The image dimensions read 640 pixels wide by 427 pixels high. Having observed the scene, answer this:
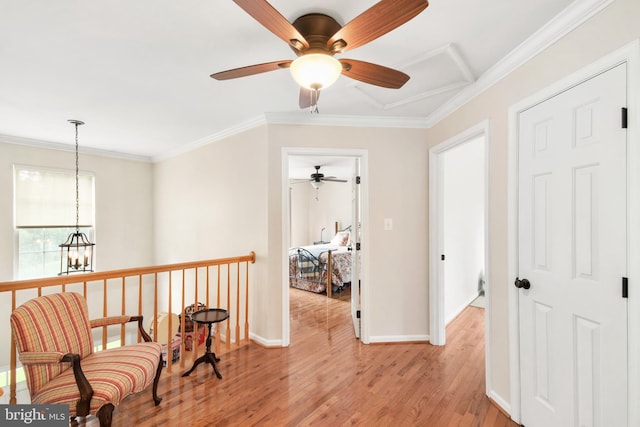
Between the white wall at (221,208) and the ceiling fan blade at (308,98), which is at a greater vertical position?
the ceiling fan blade at (308,98)

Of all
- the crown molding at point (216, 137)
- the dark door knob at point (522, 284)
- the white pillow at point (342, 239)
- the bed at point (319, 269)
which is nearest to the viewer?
the dark door knob at point (522, 284)

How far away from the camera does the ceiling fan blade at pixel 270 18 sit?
43.6 inches

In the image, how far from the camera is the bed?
5184 millimetres

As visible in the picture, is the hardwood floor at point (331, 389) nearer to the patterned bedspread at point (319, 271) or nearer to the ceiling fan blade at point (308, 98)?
the patterned bedspread at point (319, 271)

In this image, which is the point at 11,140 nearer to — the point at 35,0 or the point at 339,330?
the point at 35,0

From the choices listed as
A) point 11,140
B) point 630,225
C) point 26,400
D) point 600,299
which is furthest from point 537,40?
point 11,140

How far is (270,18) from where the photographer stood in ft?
3.96

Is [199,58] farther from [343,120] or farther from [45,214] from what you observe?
[45,214]

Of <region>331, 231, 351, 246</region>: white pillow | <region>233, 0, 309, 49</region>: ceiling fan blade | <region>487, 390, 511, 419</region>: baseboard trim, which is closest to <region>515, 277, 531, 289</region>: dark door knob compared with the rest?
<region>487, 390, 511, 419</region>: baseboard trim

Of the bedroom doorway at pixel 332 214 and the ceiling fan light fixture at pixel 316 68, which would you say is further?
the bedroom doorway at pixel 332 214

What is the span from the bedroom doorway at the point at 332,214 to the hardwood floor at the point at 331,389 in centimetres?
38

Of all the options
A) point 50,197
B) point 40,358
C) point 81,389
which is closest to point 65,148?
point 50,197

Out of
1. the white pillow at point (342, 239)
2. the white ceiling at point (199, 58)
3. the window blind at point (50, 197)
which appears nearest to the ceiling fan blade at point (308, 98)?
the white ceiling at point (199, 58)

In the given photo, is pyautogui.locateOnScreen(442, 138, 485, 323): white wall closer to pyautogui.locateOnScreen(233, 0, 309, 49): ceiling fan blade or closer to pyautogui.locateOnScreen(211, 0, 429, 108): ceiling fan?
pyautogui.locateOnScreen(211, 0, 429, 108): ceiling fan
